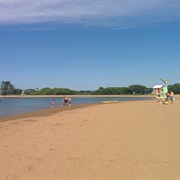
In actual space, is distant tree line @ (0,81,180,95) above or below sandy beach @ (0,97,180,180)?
A: above

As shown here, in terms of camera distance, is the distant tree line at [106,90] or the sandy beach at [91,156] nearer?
the sandy beach at [91,156]

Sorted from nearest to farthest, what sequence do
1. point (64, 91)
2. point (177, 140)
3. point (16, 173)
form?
point (16, 173) → point (177, 140) → point (64, 91)

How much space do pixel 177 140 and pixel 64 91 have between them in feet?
512

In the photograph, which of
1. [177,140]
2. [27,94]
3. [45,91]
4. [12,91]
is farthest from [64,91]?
[177,140]

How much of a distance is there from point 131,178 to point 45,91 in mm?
165560

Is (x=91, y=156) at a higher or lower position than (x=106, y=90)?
lower

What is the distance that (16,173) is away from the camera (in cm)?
569

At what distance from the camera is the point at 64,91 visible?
164 metres

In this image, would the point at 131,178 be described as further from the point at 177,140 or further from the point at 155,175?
the point at 177,140

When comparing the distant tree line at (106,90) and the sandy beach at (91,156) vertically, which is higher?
the distant tree line at (106,90)

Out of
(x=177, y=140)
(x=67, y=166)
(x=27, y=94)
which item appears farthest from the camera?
(x=27, y=94)

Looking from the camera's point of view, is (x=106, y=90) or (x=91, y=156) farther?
(x=106, y=90)

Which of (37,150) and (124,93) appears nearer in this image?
(37,150)

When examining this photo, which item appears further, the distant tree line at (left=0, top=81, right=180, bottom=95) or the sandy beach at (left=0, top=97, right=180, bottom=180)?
the distant tree line at (left=0, top=81, right=180, bottom=95)
